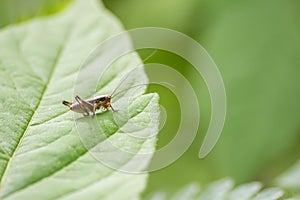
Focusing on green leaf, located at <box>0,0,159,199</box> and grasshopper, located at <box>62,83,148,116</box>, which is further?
grasshopper, located at <box>62,83,148,116</box>

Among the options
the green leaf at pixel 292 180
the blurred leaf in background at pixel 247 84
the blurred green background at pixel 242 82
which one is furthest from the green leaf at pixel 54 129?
the blurred leaf in background at pixel 247 84

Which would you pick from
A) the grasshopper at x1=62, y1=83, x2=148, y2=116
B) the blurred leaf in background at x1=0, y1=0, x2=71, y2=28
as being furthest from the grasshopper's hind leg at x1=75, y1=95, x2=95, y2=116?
the blurred leaf in background at x1=0, y1=0, x2=71, y2=28

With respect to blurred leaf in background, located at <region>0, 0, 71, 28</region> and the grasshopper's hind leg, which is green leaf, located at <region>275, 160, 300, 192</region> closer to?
the grasshopper's hind leg

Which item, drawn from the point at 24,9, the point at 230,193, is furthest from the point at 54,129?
the point at 24,9

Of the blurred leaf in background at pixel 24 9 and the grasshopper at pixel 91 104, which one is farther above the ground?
the blurred leaf in background at pixel 24 9

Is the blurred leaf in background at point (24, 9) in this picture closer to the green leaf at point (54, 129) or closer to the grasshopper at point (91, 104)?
the green leaf at point (54, 129)

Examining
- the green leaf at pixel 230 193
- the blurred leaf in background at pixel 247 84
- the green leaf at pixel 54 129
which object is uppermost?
the blurred leaf in background at pixel 247 84

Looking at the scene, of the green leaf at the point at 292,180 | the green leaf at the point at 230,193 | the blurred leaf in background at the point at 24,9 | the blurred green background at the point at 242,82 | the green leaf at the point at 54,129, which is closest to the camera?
the green leaf at the point at 54,129
